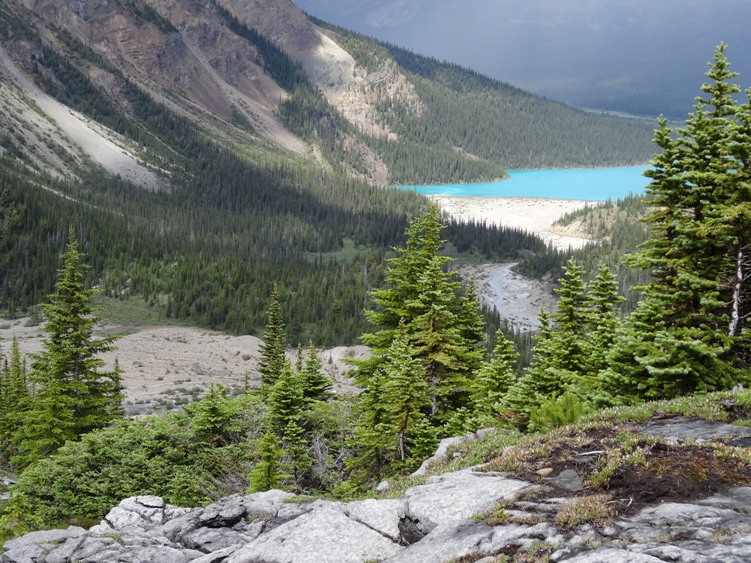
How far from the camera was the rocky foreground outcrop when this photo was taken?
10.4 meters

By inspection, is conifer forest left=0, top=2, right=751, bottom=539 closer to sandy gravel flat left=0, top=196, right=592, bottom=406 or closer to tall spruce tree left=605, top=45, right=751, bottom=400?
tall spruce tree left=605, top=45, right=751, bottom=400

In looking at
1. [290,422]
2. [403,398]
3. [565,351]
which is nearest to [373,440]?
[403,398]

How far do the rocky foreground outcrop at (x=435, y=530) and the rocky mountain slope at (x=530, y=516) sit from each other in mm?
31

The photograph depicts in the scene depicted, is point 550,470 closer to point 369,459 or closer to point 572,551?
point 572,551

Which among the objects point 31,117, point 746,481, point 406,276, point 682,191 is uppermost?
point 31,117

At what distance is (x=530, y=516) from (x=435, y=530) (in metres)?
2.06

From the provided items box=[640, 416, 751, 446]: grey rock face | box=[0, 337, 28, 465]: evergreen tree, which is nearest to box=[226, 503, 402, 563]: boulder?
box=[640, 416, 751, 446]: grey rock face

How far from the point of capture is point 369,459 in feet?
95.8

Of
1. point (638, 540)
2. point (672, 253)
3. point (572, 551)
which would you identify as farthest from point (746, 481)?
point (672, 253)

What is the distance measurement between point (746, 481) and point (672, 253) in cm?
1154

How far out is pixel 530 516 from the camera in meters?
12.1

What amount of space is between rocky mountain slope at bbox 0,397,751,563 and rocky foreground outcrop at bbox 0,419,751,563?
31 millimetres

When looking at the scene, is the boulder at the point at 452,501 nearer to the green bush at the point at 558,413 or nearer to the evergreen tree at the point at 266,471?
the green bush at the point at 558,413

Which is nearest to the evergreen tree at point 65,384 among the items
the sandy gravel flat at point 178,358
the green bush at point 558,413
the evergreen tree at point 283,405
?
the evergreen tree at point 283,405
